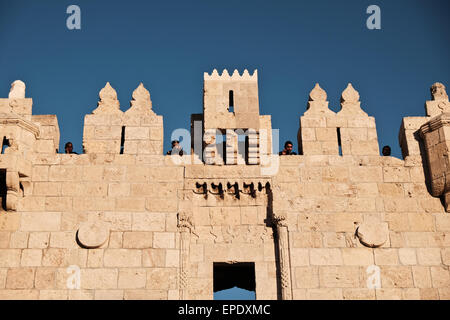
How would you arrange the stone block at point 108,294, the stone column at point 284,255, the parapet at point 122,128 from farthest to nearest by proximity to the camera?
the parapet at point 122,128, the stone column at point 284,255, the stone block at point 108,294

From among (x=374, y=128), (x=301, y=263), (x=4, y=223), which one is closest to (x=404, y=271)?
(x=301, y=263)

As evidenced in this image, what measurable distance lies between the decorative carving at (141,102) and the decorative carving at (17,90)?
241 cm

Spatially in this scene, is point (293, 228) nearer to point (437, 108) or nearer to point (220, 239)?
point (220, 239)

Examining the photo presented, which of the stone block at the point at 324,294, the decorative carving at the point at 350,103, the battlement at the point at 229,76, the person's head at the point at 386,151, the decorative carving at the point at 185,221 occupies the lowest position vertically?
the stone block at the point at 324,294

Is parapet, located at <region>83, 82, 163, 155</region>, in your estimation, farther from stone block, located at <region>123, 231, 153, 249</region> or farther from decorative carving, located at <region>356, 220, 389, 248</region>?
decorative carving, located at <region>356, 220, 389, 248</region>

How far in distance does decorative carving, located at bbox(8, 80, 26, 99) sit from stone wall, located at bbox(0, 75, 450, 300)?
68 millimetres

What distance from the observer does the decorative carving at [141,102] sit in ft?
44.7

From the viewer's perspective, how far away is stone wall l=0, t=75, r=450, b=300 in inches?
473

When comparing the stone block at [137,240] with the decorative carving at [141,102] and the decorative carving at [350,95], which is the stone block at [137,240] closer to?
the decorative carving at [141,102]

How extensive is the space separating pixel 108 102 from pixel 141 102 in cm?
73

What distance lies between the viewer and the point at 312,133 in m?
13.6

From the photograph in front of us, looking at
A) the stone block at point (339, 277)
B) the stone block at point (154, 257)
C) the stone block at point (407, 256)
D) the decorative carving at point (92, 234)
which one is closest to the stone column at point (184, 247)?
the stone block at point (154, 257)

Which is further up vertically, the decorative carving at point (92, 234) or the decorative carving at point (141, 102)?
the decorative carving at point (141, 102)

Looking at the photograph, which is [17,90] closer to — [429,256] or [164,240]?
[164,240]
